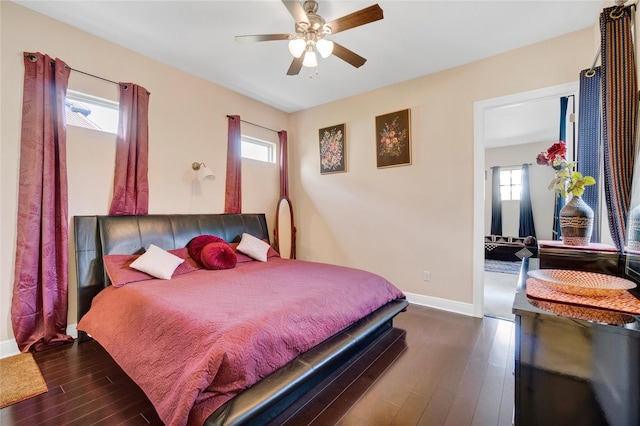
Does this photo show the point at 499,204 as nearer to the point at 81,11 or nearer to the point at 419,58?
the point at 419,58

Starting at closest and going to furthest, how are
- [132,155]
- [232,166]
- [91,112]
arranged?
1. [91,112]
2. [132,155]
3. [232,166]

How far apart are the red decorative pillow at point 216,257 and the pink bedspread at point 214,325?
27 cm

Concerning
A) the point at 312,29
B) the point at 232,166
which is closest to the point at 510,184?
the point at 232,166

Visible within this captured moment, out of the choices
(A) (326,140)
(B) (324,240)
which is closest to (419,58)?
(A) (326,140)

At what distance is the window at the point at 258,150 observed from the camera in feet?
14.0

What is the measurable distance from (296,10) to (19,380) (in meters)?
3.22

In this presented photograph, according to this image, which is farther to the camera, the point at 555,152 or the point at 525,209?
the point at 525,209

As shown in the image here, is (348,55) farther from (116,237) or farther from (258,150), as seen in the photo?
(116,237)

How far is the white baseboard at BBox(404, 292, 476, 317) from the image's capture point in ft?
10.5

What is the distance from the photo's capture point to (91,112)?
2.79 metres

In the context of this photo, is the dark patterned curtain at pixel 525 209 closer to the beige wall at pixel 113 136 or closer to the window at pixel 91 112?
the beige wall at pixel 113 136

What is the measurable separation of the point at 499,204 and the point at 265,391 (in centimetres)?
845

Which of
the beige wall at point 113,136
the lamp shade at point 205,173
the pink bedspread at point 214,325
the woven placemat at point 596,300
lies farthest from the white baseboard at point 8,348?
the woven placemat at point 596,300

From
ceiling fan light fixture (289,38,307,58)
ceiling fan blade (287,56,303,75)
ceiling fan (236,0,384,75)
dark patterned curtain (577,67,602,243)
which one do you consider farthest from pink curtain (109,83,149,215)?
dark patterned curtain (577,67,602,243)
